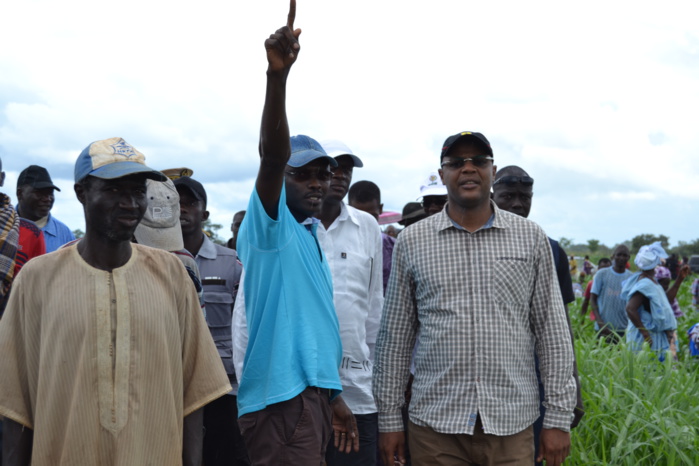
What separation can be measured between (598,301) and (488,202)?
26.0ft

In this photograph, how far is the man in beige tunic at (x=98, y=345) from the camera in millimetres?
2467

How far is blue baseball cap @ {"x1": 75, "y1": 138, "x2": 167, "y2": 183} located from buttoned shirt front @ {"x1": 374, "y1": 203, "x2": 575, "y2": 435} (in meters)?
1.25

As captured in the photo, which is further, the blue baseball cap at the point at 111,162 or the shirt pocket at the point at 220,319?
the shirt pocket at the point at 220,319

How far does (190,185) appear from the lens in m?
4.49

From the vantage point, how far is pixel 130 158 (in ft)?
8.74

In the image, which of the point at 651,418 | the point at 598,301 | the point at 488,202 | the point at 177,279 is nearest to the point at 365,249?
the point at 488,202

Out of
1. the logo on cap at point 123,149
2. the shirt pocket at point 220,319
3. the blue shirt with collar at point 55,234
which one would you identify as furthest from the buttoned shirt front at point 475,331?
the blue shirt with collar at point 55,234

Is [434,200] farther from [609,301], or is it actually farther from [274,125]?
[609,301]

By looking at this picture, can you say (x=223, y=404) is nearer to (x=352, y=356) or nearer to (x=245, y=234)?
(x=352, y=356)

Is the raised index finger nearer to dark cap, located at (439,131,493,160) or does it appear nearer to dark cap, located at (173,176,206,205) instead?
dark cap, located at (439,131,493,160)

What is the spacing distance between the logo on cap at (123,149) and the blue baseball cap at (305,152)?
828 mm

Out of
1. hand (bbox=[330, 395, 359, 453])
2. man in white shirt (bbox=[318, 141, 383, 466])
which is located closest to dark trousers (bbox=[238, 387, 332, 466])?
hand (bbox=[330, 395, 359, 453])

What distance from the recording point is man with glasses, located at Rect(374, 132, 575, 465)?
312 centimetres

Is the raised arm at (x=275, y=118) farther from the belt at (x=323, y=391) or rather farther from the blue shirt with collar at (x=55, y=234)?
the blue shirt with collar at (x=55, y=234)
